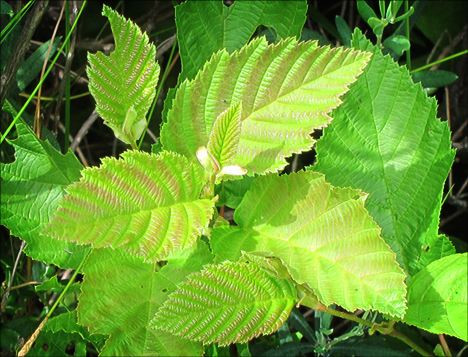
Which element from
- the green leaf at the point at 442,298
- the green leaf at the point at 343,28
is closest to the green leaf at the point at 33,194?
the green leaf at the point at 442,298

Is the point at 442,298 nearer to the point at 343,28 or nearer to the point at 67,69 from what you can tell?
the point at 343,28

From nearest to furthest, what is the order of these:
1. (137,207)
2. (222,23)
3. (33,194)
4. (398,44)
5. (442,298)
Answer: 1. (137,207)
2. (442,298)
3. (33,194)
4. (222,23)
5. (398,44)

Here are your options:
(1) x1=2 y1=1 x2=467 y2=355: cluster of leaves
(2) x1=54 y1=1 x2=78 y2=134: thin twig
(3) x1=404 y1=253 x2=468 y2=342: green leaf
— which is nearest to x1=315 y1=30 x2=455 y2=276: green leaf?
(1) x1=2 y1=1 x2=467 y2=355: cluster of leaves

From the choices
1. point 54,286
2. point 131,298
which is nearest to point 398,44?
point 131,298

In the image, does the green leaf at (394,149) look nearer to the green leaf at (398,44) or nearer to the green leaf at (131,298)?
the green leaf at (398,44)

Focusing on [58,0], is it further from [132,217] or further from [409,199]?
[409,199]

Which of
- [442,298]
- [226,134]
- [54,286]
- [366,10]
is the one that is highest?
[366,10]
